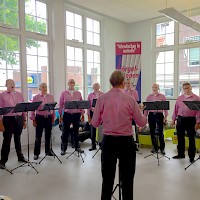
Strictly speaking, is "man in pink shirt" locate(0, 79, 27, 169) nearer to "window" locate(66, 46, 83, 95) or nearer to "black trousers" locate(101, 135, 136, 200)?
"black trousers" locate(101, 135, 136, 200)

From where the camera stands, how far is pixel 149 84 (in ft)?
26.4

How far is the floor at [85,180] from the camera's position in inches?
117

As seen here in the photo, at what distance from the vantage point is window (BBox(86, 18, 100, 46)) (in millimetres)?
7185

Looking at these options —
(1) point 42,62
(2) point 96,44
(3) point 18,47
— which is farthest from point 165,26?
(3) point 18,47

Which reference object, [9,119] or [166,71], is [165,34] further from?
[9,119]

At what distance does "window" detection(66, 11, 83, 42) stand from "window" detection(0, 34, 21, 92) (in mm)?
1704

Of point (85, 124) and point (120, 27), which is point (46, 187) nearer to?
point (85, 124)

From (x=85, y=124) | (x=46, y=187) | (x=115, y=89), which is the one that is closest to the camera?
(x=115, y=89)

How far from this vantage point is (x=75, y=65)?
22.3ft

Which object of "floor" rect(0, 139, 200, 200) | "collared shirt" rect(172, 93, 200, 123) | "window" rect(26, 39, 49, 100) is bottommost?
"floor" rect(0, 139, 200, 200)

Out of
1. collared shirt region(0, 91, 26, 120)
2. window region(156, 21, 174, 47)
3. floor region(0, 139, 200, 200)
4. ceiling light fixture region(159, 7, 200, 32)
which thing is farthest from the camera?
window region(156, 21, 174, 47)

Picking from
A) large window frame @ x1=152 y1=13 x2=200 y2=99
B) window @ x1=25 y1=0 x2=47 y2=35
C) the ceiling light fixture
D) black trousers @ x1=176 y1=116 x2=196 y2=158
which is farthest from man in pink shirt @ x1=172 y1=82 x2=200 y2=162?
window @ x1=25 y1=0 x2=47 y2=35

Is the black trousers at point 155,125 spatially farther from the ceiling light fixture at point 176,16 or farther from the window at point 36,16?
the window at point 36,16

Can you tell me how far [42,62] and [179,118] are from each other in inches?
144
